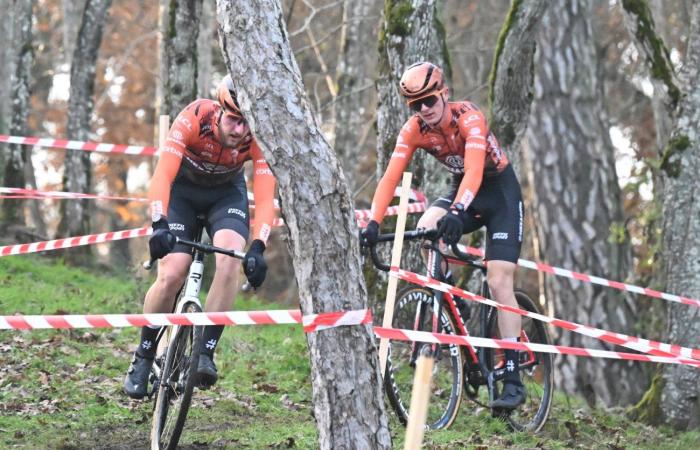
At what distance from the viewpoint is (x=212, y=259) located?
13.8 metres

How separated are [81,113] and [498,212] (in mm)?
9031

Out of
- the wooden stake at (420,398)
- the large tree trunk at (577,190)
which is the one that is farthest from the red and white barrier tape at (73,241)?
the large tree trunk at (577,190)

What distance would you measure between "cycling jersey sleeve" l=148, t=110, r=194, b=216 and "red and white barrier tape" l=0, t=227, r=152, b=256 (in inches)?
102

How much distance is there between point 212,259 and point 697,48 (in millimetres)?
6281

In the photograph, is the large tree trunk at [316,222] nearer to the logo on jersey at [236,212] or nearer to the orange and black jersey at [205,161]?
the orange and black jersey at [205,161]

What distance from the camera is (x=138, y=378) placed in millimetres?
7008

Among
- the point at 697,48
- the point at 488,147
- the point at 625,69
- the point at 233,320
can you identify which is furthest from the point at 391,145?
the point at 625,69

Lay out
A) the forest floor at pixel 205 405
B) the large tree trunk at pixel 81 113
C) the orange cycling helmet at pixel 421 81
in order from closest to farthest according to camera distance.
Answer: the forest floor at pixel 205 405 < the orange cycling helmet at pixel 421 81 < the large tree trunk at pixel 81 113

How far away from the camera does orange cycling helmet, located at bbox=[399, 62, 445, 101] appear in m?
7.78

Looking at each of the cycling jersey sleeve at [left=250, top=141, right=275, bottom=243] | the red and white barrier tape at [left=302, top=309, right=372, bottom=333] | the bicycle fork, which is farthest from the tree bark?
the red and white barrier tape at [left=302, top=309, right=372, bottom=333]

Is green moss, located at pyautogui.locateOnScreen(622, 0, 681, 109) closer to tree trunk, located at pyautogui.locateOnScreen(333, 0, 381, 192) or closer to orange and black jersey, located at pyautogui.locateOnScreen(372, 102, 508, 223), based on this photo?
orange and black jersey, located at pyautogui.locateOnScreen(372, 102, 508, 223)

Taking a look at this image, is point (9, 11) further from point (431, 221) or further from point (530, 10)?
point (431, 221)

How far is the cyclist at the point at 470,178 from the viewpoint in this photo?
25.7ft

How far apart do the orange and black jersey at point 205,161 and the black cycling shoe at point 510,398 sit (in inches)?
88.2
